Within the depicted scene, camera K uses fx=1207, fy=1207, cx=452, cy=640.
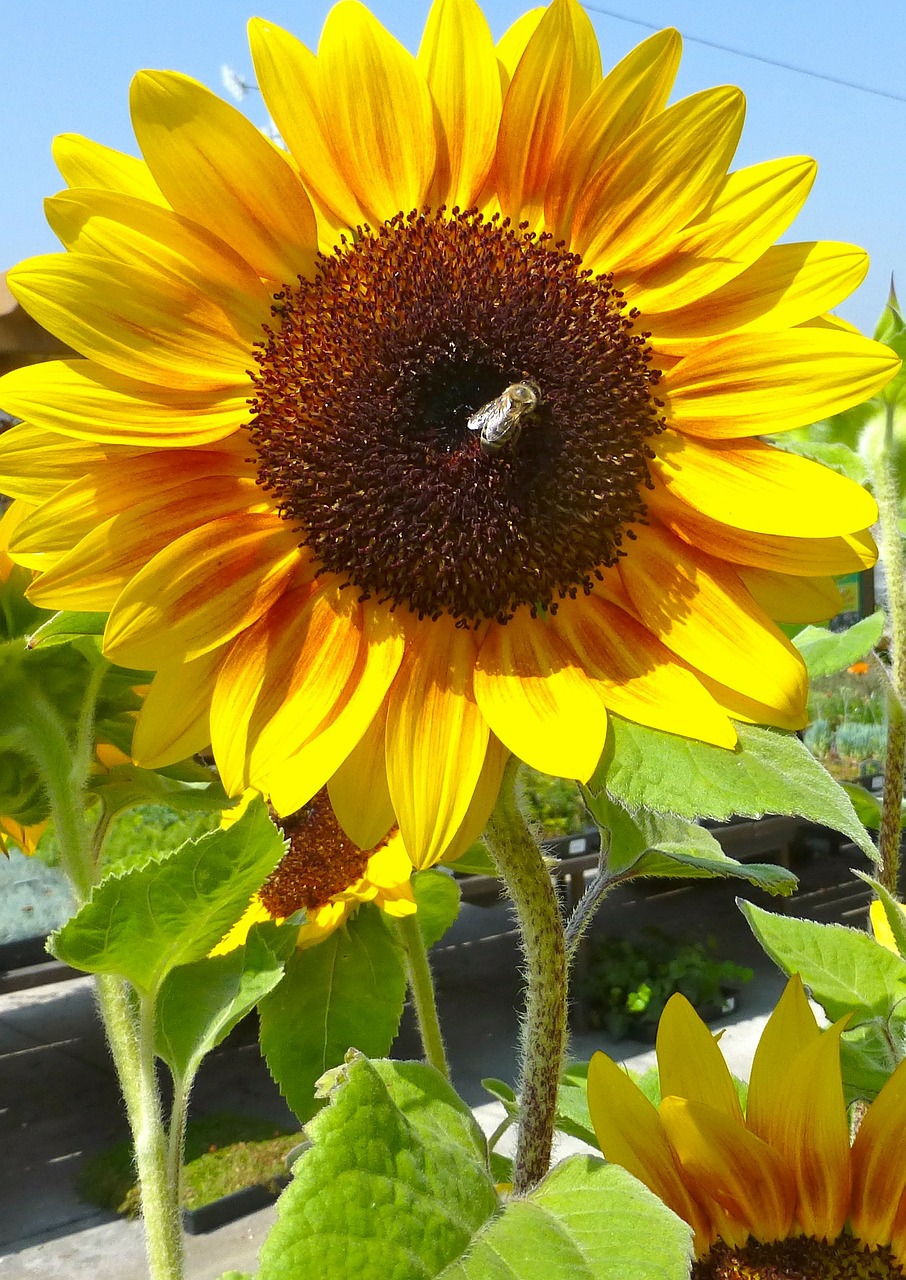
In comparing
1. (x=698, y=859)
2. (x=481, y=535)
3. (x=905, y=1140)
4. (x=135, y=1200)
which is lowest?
(x=135, y=1200)

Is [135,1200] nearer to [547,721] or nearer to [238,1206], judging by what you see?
[238,1206]

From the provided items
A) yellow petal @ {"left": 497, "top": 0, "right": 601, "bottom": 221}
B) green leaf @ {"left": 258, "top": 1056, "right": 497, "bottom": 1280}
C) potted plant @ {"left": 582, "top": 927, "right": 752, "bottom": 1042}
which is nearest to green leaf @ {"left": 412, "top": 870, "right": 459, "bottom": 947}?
green leaf @ {"left": 258, "top": 1056, "right": 497, "bottom": 1280}

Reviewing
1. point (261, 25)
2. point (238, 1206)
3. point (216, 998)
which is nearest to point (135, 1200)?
point (238, 1206)

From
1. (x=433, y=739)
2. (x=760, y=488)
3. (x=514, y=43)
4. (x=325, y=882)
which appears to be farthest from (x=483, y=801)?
(x=325, y=882)

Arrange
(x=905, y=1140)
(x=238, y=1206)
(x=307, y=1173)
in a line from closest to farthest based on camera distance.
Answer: (x=307, y=1173) < (x=905, y=1140) < (x=238, y=1206)

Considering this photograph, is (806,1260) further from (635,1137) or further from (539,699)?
(539,699)

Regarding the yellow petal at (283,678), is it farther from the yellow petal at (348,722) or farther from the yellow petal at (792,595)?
the yellow petal at (792,595)

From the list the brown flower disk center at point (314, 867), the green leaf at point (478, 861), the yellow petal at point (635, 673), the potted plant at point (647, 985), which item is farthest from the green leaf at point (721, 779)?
the potted plant at point (647, 985)

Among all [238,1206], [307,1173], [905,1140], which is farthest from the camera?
[238,1206]
